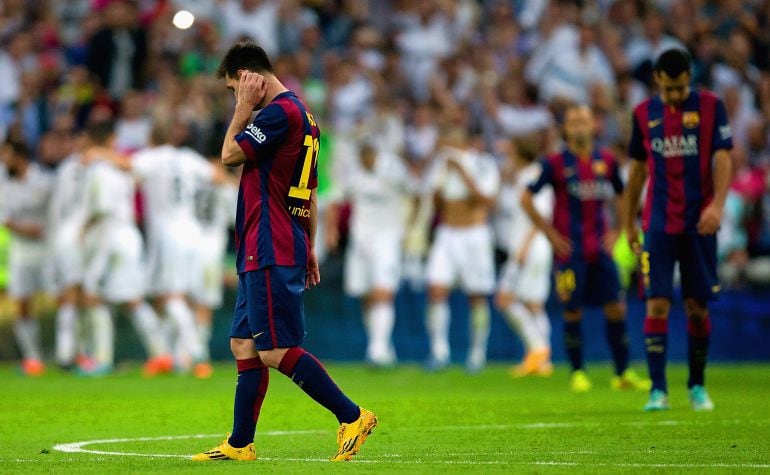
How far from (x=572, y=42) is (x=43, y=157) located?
8.02 m

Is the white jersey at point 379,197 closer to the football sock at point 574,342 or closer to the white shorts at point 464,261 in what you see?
the white shorts at point 464,261

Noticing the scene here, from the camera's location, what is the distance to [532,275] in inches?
692

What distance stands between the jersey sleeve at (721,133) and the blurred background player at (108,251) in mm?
9020

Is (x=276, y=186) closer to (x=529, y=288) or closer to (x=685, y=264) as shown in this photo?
(x=685, y=264)

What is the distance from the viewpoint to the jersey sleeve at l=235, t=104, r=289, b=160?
733 centimetres

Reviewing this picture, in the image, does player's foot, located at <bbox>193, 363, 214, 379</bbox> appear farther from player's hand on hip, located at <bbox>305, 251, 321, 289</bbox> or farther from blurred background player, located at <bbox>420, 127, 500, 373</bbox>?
player's hand on hip, located at <bbox>305, 251, 321, 289</bbox>

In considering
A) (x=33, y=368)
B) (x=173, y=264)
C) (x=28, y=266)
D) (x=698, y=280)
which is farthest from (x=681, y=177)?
(x=28, y=266)

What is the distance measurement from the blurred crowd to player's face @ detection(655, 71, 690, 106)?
9.15 metres

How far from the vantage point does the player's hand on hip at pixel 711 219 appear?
32.6 feet

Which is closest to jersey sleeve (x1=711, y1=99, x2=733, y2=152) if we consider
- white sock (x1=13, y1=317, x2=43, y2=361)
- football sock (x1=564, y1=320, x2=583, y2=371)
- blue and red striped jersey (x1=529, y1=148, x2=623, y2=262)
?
blue and red striped jersey (x1=529, y1=148, x2=623, y2=262)

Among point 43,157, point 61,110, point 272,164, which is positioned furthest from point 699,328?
point 61,110

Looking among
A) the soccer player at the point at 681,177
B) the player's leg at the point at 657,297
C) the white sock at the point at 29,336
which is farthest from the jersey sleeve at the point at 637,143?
the white sock at the point at 29,336

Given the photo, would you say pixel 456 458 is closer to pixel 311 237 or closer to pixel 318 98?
pixel 311 237

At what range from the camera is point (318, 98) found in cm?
2164
